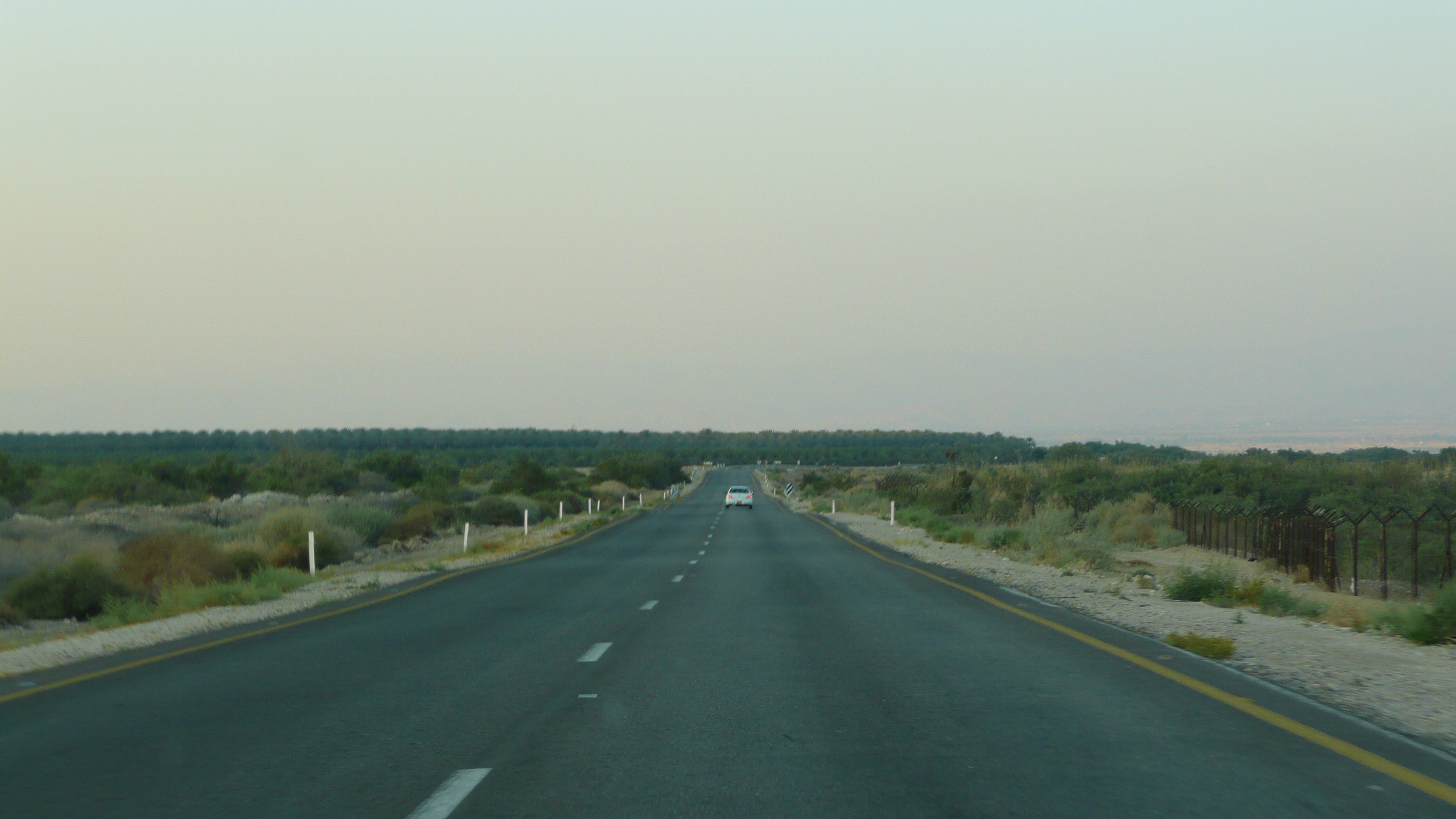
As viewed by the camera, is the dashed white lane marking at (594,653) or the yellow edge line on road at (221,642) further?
the dashed white lane marking at (594,653)

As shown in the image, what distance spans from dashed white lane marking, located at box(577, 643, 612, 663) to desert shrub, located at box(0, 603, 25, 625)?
1740 cm

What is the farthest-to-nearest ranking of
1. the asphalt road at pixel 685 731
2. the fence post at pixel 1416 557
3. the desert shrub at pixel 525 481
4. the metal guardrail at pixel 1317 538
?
the desert shrub at pixel 525 481 → the metal guardrail at pixel 1317 538 → the fence post at pixel 1416 557 → the asphalt road at pixel 685 731

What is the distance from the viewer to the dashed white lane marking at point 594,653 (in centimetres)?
1135

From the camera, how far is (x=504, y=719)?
26.8ft

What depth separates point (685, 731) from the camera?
767cm

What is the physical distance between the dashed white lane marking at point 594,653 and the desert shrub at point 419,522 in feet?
135

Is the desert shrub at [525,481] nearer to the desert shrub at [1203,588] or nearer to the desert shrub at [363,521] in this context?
the desert shrub at [363,521]

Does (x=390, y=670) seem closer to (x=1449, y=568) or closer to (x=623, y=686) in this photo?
(x=623, y=686)

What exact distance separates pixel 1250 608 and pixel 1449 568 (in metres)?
10.9

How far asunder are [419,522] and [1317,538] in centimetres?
3959

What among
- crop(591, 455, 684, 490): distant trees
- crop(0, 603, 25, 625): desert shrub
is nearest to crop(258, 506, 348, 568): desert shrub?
crop(0, 603, 25, 625): desert shrub

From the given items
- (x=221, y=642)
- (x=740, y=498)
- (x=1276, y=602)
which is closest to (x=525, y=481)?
(x=740, y=498)

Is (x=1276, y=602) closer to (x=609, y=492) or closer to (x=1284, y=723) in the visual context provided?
(x=1284, y=723)

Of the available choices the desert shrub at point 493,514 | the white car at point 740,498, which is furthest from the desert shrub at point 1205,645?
the white car at point 740,498
